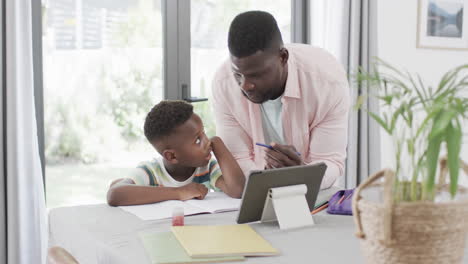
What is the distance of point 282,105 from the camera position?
1799mm

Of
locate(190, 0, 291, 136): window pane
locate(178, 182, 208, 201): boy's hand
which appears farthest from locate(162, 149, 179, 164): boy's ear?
locate(190, 0, 291, 136): window pane

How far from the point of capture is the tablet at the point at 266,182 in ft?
4.01

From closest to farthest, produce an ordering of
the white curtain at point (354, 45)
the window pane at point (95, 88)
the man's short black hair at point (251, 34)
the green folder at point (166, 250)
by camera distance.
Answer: the green folder at point (166, 250)
the man's short black hair at point (251, 34)
the window pane at point (95, 88)
the white curtain at point (354, 45)

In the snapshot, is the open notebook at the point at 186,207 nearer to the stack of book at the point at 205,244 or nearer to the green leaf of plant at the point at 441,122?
the stack of book at the point at 205,244

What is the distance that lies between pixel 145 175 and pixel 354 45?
6.53 ft

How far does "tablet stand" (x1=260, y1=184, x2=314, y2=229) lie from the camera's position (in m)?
1.24

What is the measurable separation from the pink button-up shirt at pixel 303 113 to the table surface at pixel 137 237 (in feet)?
1.39

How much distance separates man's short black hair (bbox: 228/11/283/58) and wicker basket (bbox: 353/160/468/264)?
78cm

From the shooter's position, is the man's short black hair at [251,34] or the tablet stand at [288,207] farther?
the man's short black hair at [251,34]

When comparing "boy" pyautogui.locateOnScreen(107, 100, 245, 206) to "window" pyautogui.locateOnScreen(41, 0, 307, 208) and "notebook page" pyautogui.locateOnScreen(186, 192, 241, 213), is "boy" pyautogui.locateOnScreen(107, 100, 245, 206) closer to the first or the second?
"notebook page" pyautogui.locateOnScreen(186, 192, 241, 213)

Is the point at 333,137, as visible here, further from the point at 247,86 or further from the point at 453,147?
the point at 453,147

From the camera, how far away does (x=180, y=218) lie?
126 centimetres

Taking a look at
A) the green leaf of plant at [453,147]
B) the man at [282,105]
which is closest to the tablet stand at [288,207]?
the man at [282,105]

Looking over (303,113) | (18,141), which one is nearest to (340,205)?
(303,113)
